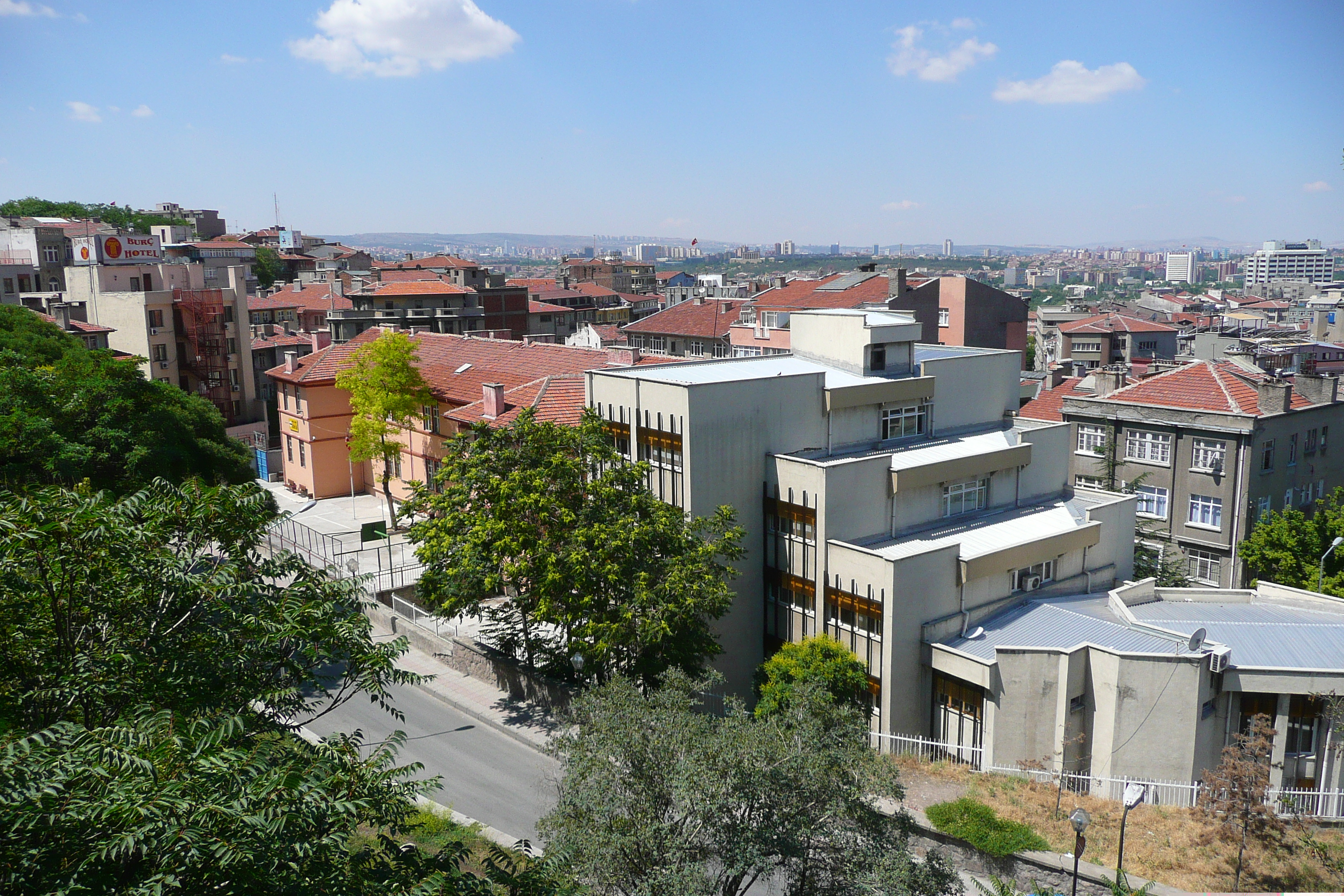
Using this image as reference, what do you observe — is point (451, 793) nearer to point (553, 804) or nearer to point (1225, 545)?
point (553, 804)

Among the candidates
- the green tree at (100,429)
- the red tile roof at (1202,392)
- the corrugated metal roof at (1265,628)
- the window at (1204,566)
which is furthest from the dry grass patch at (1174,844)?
the green tree at (100,429)

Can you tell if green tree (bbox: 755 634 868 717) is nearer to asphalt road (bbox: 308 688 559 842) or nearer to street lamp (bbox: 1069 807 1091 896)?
asphalt road (bbox: 308 688 559 842)

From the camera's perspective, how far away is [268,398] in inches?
2795

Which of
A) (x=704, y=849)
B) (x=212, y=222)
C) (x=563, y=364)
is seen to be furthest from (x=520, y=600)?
Answer: (x=212, y=222)

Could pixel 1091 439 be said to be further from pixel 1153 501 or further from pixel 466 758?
pixel 466 758

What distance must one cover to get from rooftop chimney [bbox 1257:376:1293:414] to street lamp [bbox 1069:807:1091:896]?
27.6 m

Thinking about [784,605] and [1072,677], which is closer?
[1072,677]

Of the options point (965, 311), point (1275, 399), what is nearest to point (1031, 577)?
point (1275, 399)

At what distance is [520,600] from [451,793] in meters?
5.87

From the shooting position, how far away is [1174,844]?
69.2ft

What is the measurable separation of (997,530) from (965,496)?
6.21 ft

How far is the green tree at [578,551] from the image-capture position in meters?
25.3

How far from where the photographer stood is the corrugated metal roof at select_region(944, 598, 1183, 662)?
25.6 metres

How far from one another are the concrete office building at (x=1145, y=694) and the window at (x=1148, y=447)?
16066 millimetres
